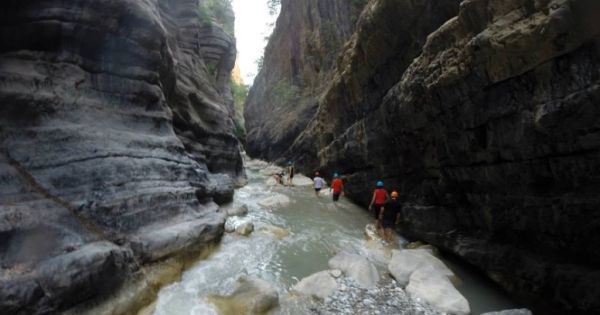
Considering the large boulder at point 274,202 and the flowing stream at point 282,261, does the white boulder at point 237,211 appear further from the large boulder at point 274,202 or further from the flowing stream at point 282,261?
the large boulder at point 274,202

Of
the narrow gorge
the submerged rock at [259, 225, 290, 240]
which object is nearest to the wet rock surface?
the narrow gorge

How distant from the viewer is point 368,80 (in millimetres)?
12133

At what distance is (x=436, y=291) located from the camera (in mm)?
5000

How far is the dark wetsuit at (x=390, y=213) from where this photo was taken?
28.8 ft

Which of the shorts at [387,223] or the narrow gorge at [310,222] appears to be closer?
the narrow gorge at [310,222]

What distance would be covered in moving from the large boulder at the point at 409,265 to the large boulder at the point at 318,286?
51.3 inches

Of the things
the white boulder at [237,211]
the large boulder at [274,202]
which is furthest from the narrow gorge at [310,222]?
the large boulder at [274,202]

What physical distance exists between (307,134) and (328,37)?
10.3 metres

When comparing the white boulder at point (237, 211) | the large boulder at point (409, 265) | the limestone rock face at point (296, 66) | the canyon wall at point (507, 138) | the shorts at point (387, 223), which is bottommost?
the white boulder at point (237, 211)

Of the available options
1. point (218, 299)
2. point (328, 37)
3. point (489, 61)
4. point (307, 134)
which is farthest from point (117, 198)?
point (328, 37)

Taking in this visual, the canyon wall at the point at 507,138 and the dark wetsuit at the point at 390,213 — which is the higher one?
the canyon wall at the point at 507,138

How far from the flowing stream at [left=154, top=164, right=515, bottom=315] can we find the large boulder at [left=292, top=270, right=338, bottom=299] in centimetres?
29

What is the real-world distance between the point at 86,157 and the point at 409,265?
6369 millimetres

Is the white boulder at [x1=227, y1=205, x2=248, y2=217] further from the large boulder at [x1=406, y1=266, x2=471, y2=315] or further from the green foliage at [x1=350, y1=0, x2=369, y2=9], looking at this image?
the green foliage at [x1=350, y1=0, x2=369, y2=9]
